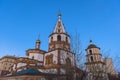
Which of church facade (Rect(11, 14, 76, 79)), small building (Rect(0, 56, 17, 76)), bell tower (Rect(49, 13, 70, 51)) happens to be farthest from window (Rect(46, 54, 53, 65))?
small building (Rect(0, 56, 17, 76))

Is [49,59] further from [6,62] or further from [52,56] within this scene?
[6,62]

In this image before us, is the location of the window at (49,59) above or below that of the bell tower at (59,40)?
below

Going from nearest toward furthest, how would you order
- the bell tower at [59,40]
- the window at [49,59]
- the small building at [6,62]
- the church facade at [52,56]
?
the church facade at [52,56] < the window at [49,59] < the bell tower at [59,40] < the small building at [6,62]

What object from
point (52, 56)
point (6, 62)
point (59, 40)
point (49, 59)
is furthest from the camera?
point (6, 62)

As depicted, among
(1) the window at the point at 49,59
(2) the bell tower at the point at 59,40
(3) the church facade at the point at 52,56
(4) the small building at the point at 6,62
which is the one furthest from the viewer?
(4) the small building at the point at 6,62

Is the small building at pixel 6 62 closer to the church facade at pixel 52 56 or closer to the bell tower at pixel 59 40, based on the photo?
the church facade at pixel 52 56

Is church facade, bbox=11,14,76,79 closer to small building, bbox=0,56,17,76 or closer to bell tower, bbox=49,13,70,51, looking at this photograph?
bell tower, bbox=49,13,70,51

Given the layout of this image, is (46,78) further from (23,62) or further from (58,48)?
(23,62)

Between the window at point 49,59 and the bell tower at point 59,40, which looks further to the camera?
the bell tower at point 59,40

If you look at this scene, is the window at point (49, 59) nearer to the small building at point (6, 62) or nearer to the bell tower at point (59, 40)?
the bell tower at point (59, 40)

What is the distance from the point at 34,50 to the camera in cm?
3347

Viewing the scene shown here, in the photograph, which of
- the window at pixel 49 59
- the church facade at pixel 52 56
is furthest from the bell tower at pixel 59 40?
the window at pixel 49 59

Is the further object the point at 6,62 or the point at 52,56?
the point at 6,62

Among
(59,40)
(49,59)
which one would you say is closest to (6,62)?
(49,59)
